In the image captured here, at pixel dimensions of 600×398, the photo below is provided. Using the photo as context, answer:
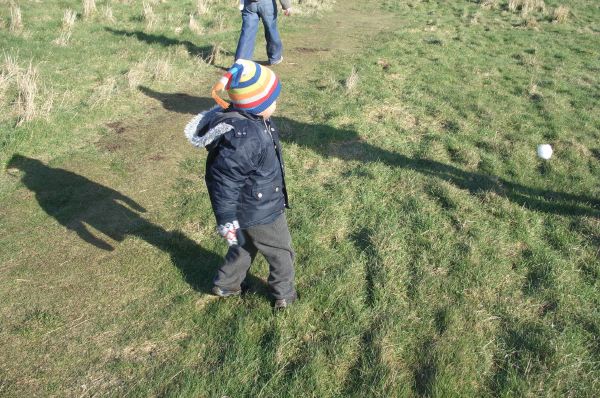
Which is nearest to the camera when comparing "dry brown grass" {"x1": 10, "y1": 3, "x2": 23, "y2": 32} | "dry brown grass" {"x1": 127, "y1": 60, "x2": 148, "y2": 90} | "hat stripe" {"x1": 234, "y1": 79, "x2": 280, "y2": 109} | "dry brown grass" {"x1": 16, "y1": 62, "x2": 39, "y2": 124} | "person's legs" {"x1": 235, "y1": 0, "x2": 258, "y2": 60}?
"hat stripe" {"x1": 234, "y1": 79, "x2": 280, "y2": 109}

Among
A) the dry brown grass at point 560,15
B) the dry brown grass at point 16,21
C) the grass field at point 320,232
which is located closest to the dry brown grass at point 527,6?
the dry brown grass at point 560,15

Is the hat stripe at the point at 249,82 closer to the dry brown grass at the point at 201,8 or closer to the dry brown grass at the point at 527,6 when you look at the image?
the dry brown grass at the point at 201,8

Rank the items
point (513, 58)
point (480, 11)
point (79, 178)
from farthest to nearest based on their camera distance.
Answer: point (480, 11) < point (513, 58) < point (79, 178)

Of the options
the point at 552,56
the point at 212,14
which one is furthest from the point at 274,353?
the point at 212,14

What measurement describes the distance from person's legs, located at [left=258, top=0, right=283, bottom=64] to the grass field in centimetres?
37

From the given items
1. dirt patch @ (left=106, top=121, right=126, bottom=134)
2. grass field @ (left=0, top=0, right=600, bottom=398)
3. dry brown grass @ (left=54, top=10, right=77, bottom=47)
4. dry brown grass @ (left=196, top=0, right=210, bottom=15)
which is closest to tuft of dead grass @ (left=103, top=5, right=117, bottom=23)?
dry brown grass @ (left=54, top=10, right=77, bottom=47)

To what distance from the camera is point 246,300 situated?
143 inches

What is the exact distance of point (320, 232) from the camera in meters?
4.45

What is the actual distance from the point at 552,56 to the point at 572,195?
6250mm

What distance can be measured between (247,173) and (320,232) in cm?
148

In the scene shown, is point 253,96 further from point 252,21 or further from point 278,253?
point 252,21

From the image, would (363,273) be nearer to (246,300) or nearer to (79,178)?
(246,300)

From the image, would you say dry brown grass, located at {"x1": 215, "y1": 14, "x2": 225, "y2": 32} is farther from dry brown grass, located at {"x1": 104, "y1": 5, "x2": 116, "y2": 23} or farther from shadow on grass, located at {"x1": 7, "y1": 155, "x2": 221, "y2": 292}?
shadow on grass, located at {"x1": 7, "y1": 155, "x2": 221, "y2": 292}

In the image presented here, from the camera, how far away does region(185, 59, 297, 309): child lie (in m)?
3.07
